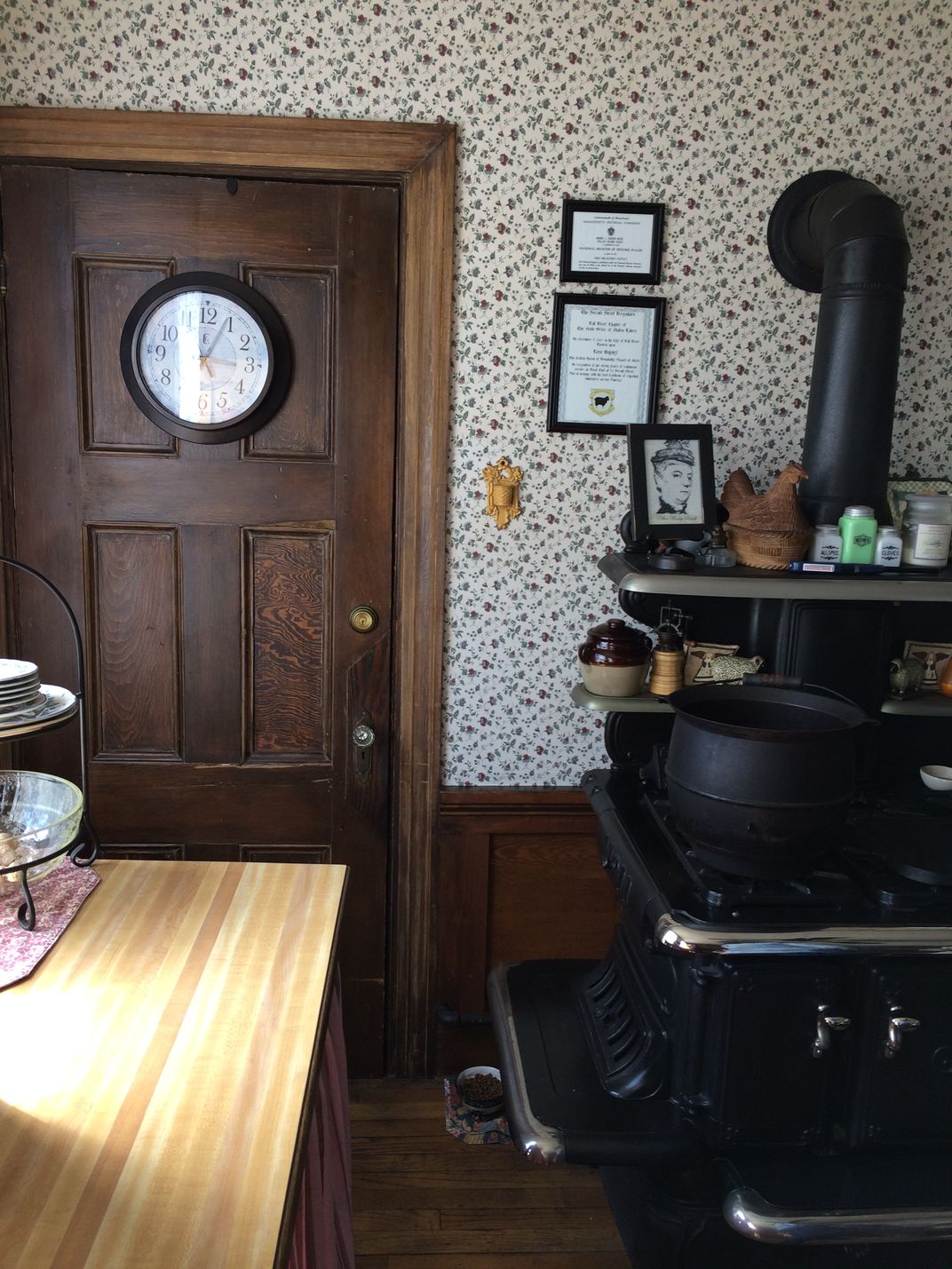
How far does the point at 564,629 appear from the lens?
2.66 meters

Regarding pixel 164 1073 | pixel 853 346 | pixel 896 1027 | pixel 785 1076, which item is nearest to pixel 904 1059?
pixel 896 1027

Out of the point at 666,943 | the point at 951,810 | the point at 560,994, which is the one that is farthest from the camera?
the point at 560,994

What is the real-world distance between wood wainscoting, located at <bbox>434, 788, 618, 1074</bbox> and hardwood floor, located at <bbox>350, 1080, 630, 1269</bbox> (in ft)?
0.83

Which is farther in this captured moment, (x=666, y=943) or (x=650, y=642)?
(x=650, y=642)

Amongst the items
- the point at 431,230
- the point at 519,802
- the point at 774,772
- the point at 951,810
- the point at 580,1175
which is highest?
the point at 431,230

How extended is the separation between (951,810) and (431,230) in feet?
5.60

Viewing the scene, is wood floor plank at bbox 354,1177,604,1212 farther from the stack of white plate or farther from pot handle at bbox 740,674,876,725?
A: the stack of white plate

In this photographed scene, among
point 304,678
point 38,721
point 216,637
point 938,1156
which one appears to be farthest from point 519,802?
point 38,721

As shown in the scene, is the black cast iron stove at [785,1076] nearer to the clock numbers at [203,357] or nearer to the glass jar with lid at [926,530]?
the glass jar with lid at [926,530]

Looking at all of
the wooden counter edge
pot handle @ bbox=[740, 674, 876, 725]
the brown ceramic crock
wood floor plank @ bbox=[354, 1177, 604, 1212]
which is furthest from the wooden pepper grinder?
wood floor plank @ bbox=[354, 1177, 604, 1212]

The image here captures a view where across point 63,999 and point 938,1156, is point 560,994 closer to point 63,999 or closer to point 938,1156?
point 938,1156

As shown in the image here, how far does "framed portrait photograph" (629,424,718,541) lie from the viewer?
2.40 m

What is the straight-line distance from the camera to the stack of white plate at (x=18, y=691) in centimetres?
161

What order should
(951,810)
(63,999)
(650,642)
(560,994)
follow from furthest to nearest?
(650,642) < (560,994) < (951,810) < (63,999)
